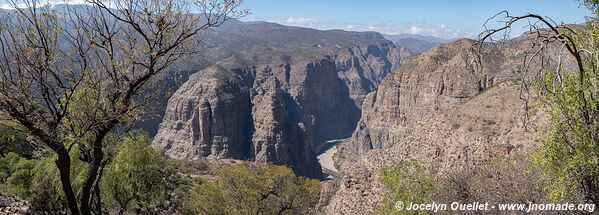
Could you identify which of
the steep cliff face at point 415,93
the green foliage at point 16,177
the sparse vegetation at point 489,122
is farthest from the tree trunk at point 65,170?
the steep cliff face at point 415,93

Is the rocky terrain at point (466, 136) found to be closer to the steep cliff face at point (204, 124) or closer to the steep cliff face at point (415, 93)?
the steep cliff face at point (415, 93)

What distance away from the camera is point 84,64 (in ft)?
40.7

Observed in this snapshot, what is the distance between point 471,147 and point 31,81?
118 ft

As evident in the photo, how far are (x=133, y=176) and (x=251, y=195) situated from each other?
9.25m

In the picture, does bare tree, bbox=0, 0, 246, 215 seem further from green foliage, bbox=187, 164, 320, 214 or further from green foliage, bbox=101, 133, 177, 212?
green foliage, bbox=187, 164, 320, 214

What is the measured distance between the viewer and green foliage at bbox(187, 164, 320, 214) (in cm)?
2700

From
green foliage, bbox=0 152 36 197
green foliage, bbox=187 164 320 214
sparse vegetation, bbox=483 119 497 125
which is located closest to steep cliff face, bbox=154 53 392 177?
sparse vegetation, bbox=483 119 497 125

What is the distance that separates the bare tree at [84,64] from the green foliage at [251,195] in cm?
1384

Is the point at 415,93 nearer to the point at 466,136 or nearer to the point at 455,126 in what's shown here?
the point at 455,126

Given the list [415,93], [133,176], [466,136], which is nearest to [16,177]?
[133,176]

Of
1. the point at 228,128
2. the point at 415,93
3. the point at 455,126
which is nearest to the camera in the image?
the point at 455,126

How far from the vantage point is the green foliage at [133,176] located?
19.0 meters

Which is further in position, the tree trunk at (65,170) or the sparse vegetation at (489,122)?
the sparse vegetation at (489,122)

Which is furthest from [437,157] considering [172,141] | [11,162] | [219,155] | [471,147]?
[172,141]
